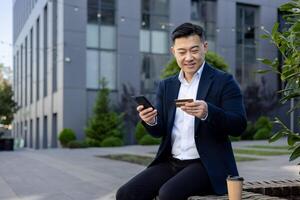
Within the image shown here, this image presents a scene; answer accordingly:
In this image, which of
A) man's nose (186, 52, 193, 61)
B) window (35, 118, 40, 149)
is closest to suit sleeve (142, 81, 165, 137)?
man's nose (186, 52, 193, 61)

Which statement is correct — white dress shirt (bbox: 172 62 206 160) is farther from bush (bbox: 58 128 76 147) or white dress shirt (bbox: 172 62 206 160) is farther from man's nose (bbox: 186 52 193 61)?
bush (bbox: 58 128 76 147)

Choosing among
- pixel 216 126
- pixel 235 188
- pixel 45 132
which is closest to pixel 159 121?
pixel 216 126

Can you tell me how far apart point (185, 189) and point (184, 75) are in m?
0.81

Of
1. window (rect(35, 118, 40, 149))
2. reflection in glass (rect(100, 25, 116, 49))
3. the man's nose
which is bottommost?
window (rect(35, 118, 40, 149))

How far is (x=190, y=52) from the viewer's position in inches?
115

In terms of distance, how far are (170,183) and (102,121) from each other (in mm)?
22598

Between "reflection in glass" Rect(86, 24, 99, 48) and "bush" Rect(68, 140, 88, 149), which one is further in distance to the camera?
"reflection in glass" Rect(86, 24, 99, 48)

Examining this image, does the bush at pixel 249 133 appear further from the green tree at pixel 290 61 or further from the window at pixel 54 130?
the green tree at pixel 290 61

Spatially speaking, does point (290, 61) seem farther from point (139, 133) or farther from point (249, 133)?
point (249, 133)

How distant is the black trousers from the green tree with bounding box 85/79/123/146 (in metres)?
22.1

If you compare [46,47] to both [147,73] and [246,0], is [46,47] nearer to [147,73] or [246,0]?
[147,73]

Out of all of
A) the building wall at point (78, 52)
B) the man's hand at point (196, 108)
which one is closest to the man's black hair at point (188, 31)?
the man's hand at point (196, 108)

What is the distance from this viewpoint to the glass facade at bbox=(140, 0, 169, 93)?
2880cm

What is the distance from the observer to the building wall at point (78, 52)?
2667cm
